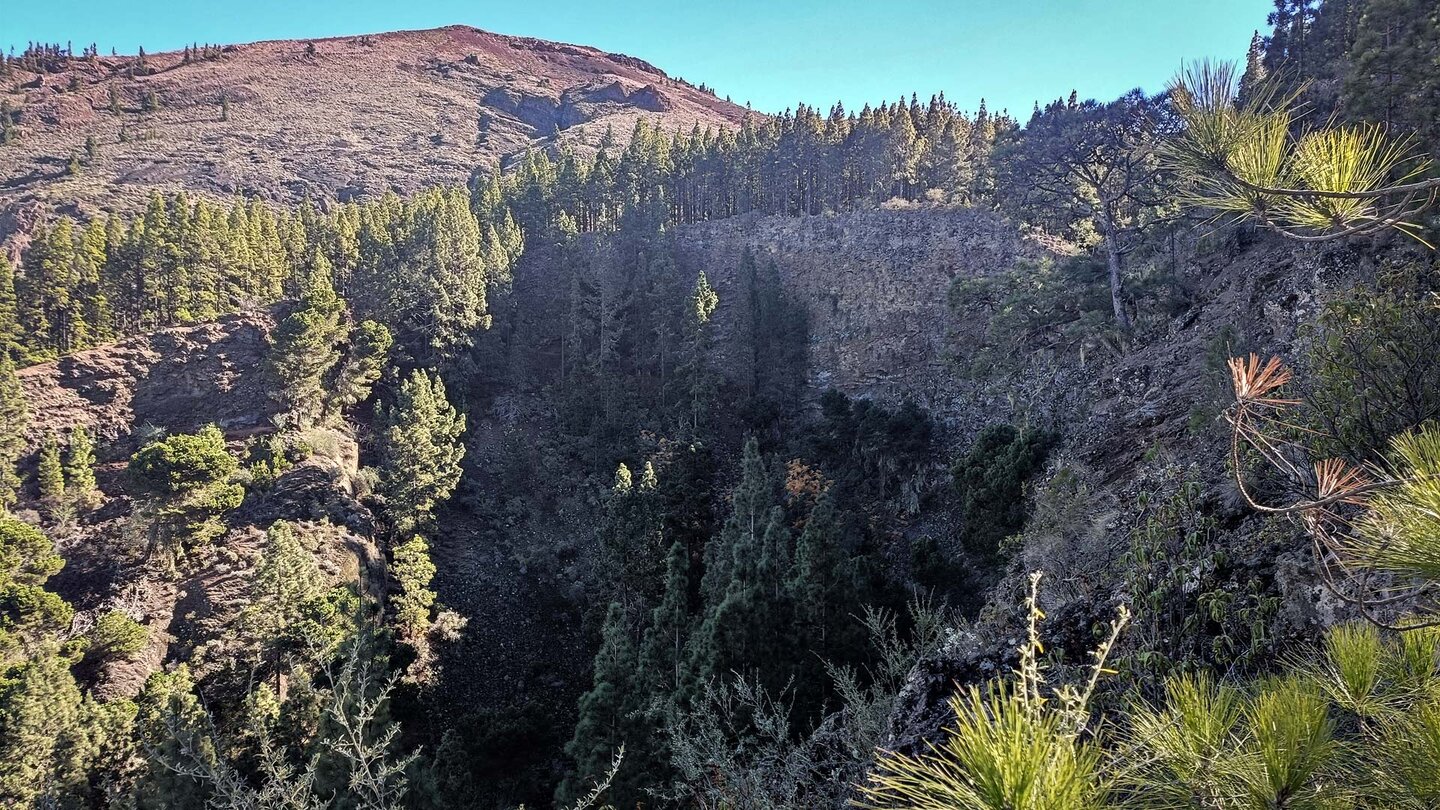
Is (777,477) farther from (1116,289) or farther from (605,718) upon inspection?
(1116,289)

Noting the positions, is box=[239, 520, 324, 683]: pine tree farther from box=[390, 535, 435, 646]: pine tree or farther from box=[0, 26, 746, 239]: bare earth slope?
box=[0, 26, 746, 239]: bare earth slope

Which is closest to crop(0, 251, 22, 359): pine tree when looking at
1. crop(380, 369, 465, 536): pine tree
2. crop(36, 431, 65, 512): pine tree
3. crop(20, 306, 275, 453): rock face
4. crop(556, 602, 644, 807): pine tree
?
crop(20, 306, 275, 453): rock face

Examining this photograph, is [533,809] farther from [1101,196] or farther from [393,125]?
[393,125]

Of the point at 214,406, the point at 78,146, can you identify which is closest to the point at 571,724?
the point at 214,406

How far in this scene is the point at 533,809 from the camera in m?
16.4

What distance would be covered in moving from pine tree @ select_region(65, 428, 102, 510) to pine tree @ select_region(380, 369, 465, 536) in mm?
8433

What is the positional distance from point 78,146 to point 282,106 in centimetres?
2026

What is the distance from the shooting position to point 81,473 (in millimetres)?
21672

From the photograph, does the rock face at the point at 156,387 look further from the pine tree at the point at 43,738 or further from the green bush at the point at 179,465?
the pine tree at the point at 43,738

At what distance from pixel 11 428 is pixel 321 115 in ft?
228

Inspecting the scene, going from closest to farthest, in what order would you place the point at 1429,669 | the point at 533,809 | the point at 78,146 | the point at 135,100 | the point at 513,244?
the point at 1429,669 < the point at 533,809 < the point at 513,244 < the point at 78,146 < the point at 135,100

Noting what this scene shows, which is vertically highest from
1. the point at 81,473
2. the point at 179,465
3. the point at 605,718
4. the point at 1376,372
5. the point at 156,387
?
the point at 1376,372

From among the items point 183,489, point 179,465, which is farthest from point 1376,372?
point 183,489

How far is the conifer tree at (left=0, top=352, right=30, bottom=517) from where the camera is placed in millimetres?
20688
